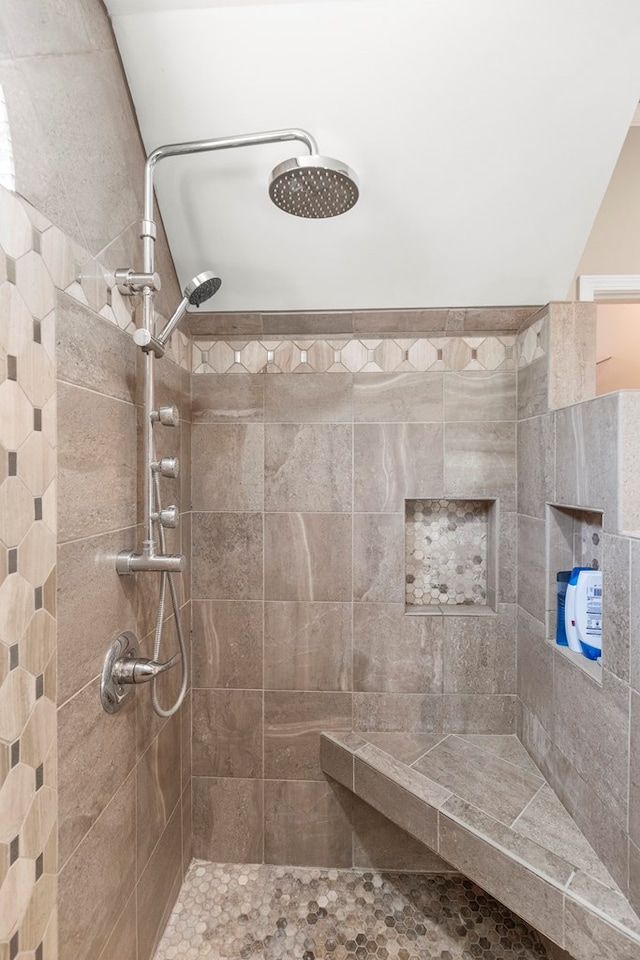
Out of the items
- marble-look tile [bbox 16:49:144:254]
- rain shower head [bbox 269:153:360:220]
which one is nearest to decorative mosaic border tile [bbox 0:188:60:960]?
marble-look tile [bbox 16:49:144:254]

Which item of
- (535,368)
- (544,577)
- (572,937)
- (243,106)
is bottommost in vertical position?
(572,937)

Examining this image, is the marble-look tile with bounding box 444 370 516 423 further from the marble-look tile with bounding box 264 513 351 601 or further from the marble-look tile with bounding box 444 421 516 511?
the marble-look tile with bounding box 264 513 351 601

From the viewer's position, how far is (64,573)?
84cm

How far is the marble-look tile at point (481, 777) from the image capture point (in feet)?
3.97

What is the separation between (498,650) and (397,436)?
84cm

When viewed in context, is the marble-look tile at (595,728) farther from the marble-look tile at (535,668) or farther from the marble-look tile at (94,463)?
the marble-look tile at (94,463)

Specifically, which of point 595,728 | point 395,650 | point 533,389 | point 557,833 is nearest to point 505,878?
point 557,833

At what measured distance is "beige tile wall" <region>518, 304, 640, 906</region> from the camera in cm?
94

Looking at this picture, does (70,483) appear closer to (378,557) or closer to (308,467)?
(308,467)

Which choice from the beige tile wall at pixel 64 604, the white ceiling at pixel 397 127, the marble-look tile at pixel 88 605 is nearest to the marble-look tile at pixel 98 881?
the beige tile wall at pixel 64 604

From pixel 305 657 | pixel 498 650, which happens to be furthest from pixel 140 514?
pixel 498 650

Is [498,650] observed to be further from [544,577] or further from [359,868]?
[359,868]

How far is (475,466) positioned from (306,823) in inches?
55.4

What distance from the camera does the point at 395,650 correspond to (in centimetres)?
156
